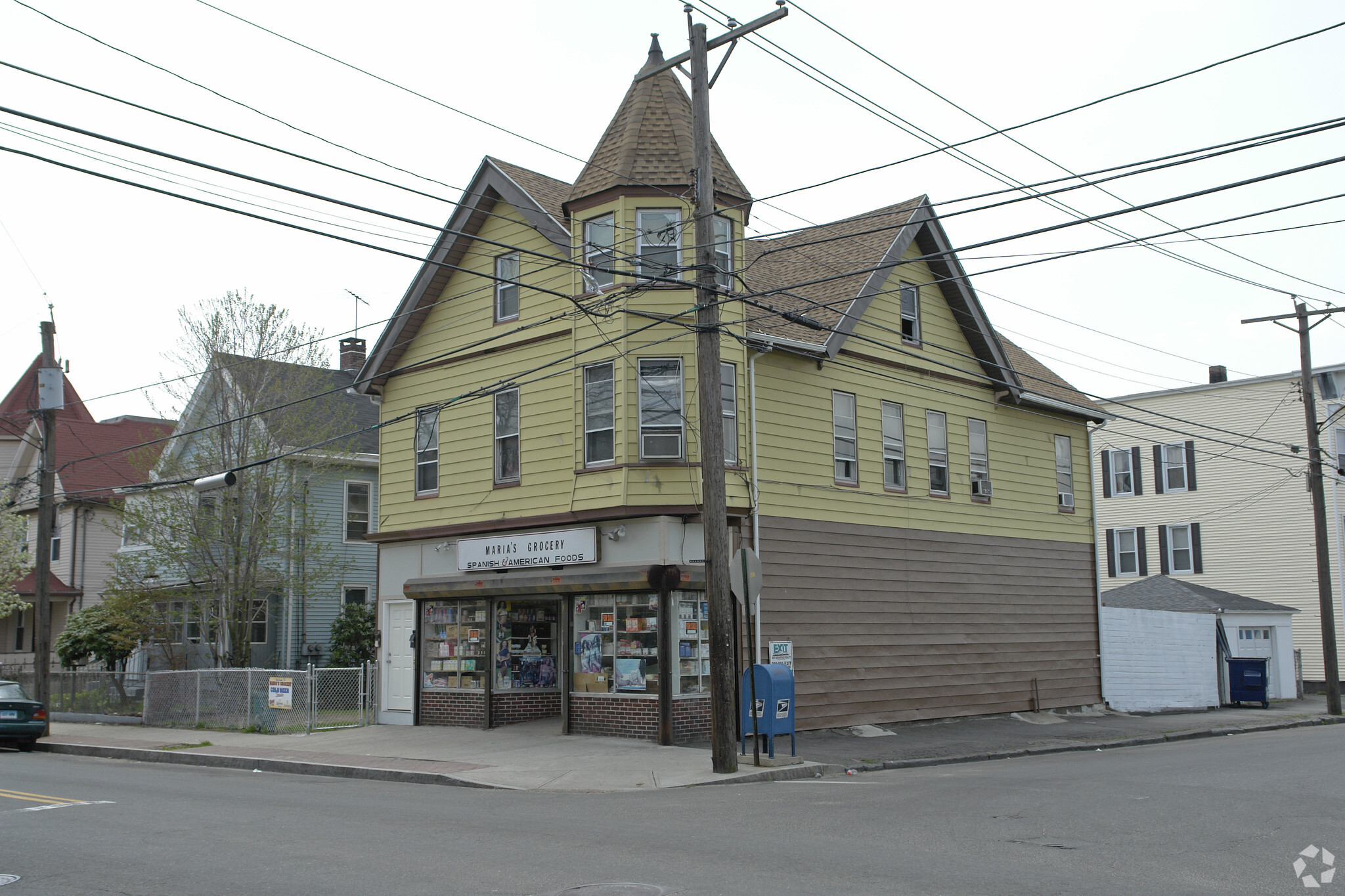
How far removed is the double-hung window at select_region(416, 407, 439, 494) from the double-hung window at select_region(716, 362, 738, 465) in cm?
655

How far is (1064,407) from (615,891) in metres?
21.3

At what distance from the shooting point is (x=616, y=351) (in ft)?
61.5

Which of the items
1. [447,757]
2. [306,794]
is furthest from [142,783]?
[447,757]

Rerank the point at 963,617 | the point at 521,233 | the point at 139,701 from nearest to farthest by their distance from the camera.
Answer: the point at 521,233 < the point at 963,617 < the point at 139,701

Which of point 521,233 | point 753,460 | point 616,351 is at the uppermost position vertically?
point 521,233

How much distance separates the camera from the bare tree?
25.8 m

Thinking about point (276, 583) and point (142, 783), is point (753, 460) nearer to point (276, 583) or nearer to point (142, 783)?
point (142, 783)

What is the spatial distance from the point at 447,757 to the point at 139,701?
44.8 feet

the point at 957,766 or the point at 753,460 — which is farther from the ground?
the point at 753,460

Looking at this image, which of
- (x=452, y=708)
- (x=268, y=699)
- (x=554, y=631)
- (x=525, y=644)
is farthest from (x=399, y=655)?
(x=554, y=631)

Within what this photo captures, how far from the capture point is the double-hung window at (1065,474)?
26828mm

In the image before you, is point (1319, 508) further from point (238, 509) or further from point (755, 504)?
point (238, 509)

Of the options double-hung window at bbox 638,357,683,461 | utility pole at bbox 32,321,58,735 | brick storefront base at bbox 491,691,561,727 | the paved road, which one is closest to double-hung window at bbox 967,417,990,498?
double-hung window at bbox 638,357,683,461

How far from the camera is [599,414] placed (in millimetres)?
19062
